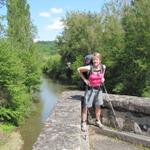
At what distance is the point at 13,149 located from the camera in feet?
74.8

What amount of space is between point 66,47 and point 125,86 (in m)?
23.2

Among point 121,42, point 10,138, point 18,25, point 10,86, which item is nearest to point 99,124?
point 10,138

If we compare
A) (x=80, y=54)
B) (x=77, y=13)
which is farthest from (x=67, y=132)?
(x=77, y=13)

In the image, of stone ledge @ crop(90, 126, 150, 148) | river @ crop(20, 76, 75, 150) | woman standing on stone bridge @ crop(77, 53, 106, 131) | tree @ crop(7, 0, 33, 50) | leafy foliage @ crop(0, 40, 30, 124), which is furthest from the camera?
tree @ crop(7, 0, 33, 50)

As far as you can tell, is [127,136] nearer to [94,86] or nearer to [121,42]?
[94,86]

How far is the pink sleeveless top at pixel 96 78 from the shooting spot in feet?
23.6

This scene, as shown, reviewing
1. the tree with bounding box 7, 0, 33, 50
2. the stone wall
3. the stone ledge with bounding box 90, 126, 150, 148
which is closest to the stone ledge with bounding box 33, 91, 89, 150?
the stone wall

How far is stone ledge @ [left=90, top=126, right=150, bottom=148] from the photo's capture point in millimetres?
6484

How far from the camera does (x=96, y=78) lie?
7207 millimetres

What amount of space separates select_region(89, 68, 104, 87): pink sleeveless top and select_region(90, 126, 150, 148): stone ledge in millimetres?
836

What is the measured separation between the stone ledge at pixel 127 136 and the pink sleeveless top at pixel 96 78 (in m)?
0.84

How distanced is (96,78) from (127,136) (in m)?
1.23

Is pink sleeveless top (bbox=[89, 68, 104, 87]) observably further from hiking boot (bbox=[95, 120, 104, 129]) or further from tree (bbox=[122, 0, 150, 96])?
tree (bbox=[122, 0, 150, 96])

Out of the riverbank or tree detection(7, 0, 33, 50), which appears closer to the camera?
the riverbank
